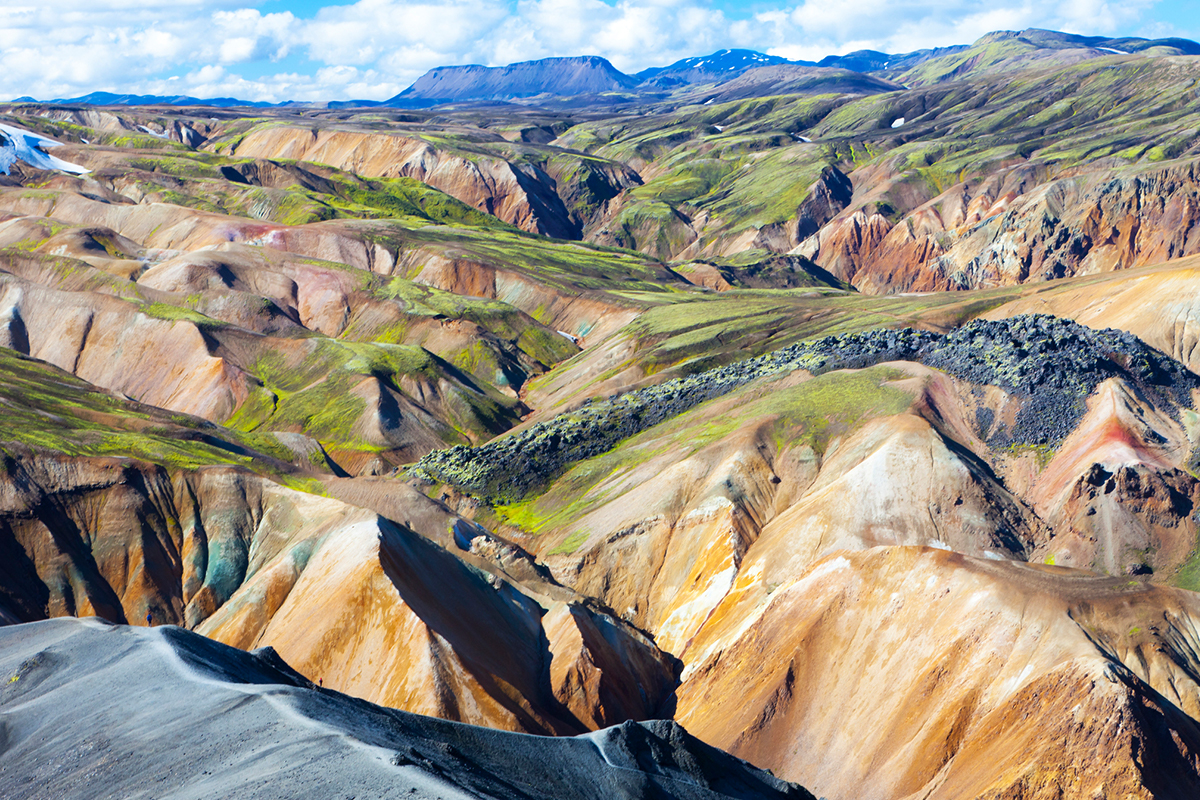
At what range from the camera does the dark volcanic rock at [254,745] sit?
19422 mm

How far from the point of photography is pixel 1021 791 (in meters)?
30.7

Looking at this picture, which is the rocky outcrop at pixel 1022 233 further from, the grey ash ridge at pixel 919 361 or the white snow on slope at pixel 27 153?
the white snow on slope at pixel 27 153

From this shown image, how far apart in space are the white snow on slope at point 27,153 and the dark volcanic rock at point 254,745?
14823 centimetres

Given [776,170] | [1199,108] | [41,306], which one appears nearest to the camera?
[41,306]

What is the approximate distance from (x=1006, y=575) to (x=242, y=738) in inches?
1212

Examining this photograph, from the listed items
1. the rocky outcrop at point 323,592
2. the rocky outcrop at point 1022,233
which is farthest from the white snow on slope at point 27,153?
the rocky outcrop at point 1022,233

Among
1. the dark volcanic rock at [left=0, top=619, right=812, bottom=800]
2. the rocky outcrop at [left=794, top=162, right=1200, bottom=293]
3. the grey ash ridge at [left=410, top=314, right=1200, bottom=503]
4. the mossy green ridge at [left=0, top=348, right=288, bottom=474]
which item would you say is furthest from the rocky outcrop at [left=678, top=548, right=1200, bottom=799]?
the rocky outcrop at [left=794, top=162, right=1200, bottom=293]

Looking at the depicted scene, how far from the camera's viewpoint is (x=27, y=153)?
155 m

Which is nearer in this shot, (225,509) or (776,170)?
(225,509)

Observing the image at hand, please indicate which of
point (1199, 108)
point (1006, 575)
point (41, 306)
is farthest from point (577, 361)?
point (1199, 108)

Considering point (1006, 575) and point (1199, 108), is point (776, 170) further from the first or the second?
point (1006, 575)

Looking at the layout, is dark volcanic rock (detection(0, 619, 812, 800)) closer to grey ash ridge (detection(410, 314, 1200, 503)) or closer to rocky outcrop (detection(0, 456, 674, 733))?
rocky outcrop (detection(0, 456, 674, 733))

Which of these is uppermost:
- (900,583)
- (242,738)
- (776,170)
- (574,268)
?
(776,170)

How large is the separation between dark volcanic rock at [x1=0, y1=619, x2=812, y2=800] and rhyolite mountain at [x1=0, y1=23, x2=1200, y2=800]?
0.48 ft
